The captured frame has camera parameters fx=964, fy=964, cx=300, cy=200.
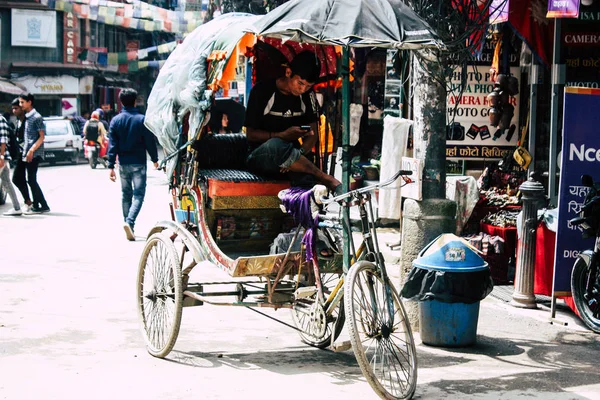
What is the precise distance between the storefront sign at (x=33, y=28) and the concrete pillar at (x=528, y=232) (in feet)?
132

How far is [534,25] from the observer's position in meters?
11.2

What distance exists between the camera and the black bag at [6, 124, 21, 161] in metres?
16.1

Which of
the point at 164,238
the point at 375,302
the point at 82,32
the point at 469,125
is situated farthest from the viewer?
the point at 82,32

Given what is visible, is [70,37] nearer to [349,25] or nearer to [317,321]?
[349,25]

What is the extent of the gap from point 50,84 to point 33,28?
287 cm

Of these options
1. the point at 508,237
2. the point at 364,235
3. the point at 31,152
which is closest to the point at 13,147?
the point at 31,152

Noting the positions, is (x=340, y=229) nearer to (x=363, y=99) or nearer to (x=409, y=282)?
(x=409, y=282)

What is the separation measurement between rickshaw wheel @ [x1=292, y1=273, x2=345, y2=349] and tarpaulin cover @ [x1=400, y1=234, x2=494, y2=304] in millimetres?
767

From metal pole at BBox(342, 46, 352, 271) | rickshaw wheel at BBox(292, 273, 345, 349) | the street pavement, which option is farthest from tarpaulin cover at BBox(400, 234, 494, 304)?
metal pole at BBox(342, 46, 352, 271)

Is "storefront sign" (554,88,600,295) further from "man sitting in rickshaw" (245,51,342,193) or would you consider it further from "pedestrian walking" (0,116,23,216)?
"pedestrian walking" (0,116,23,216)

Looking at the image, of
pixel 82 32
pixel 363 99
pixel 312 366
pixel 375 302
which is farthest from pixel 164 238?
pixel 82 32

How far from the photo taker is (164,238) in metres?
7.18

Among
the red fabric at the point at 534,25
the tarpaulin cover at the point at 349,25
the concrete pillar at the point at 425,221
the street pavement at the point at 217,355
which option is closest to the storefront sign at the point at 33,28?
the street pavement at the point at 217,355

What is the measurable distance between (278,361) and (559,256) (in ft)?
9.07
